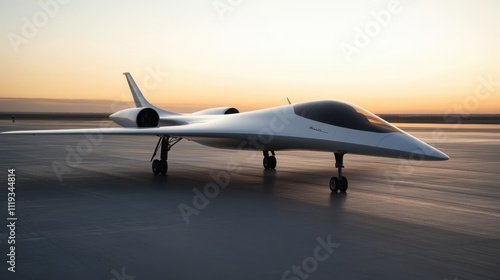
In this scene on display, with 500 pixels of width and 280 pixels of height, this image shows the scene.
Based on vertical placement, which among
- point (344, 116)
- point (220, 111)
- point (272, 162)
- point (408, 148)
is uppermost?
point (344, 116)

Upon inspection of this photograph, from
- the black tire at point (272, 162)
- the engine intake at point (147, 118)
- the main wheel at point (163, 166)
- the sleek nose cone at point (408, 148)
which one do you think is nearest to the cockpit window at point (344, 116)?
the sleek nose cone at point (408, 148)

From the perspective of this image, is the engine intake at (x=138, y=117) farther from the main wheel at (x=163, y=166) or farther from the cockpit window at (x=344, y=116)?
the cockpit window at (x=344, y=116)

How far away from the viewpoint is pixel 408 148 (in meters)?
9.51

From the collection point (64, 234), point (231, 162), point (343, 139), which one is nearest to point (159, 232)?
point (64, 234)

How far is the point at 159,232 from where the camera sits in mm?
6922

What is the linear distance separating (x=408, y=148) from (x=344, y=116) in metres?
1.74

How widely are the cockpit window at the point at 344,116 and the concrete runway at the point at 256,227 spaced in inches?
52.6

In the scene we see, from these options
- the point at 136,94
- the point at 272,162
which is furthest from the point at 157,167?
the point at 136,94

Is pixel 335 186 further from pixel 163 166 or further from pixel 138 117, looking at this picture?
pixel 138 117

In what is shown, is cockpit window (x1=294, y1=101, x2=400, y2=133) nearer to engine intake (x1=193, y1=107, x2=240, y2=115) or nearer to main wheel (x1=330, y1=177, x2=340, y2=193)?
main wheel (x1=330, y1=177, x2=340, y2=193)

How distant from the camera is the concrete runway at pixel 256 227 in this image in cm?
530

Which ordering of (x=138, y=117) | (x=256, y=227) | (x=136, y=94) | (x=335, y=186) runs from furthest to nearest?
(x=136, y=94) < (x=138, y=117) < (x=335, y=186) < (x=256, y=227)

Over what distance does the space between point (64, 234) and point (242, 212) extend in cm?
281

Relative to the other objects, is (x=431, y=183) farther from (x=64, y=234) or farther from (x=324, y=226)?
(x=64, y=234)
